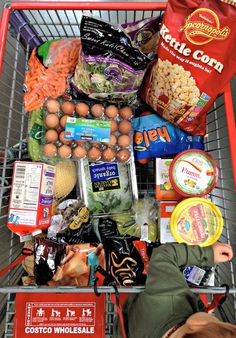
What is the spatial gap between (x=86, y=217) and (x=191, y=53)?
2.23 feet

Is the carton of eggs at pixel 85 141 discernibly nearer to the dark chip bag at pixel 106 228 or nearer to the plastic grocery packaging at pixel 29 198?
the plastic grocery packaging at pixel 29 198

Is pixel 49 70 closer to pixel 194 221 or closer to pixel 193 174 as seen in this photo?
pixel 193 174

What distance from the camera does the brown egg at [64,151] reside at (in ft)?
4.19

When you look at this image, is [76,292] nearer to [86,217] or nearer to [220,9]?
[86,217]

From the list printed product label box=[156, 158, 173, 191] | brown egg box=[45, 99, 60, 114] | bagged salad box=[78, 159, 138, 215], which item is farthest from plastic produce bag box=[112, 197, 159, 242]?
brown egg box=[45, 99, 60, 114]

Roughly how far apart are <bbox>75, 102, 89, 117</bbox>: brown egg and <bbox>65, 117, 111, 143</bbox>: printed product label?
33 millimetres

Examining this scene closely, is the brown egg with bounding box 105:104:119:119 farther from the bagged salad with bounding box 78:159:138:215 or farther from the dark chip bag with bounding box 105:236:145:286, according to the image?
the dark chip bag with bounding box 105:236:145:286

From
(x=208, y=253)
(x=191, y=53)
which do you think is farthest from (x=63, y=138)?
(x=208, y=253)

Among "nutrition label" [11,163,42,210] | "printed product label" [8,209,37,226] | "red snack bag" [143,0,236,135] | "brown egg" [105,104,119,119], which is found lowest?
"printed product label" [8,209,37,226]

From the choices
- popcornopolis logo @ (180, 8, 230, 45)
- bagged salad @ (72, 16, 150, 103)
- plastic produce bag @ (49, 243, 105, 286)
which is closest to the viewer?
popcornopolis logo @ (180, 8, 230, 45)

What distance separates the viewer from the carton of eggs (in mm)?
1282

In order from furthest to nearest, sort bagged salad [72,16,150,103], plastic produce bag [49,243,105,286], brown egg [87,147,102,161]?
1. brown egg [87,147,102,161]
2. plastic produce bag [49,243,105,286]
3. bagged salad [72,16,150,103]

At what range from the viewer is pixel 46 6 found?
1.16 m

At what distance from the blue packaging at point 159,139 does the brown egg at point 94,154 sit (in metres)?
0.15
